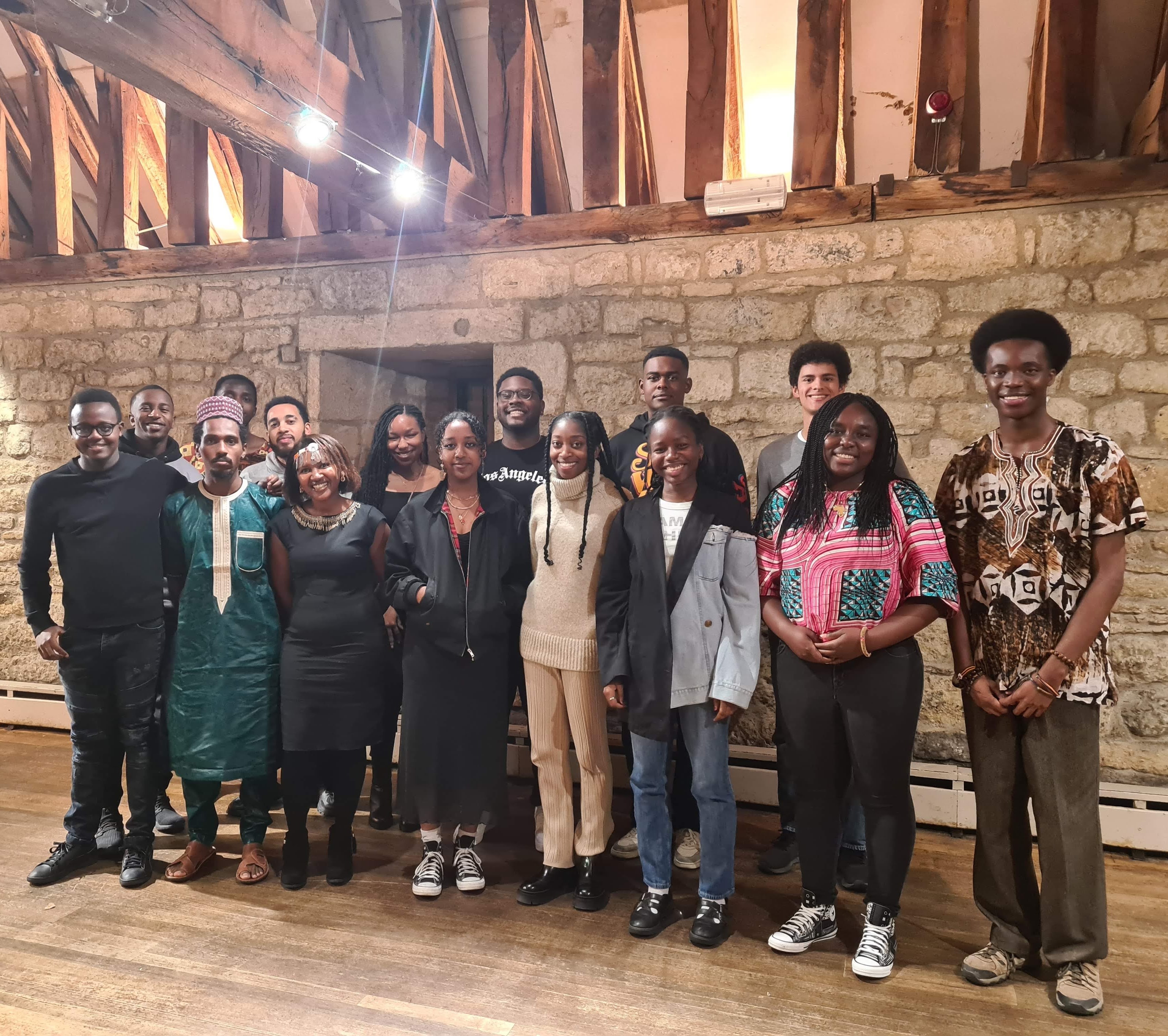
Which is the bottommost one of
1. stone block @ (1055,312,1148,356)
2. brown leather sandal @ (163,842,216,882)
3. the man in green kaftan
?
brown leather sandal @ (163,842,216,882)

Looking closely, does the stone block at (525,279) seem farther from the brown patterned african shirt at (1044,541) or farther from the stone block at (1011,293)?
the brown patterned african shirt at (1044,541)

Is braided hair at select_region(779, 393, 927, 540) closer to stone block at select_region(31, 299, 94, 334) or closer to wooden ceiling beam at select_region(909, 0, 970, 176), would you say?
wooden ceiling beam at select_region(909, 0, 970, 176)

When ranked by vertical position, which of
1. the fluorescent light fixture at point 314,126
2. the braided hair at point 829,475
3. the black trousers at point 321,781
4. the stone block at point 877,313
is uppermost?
the fluorescent light fixture at point 314,126

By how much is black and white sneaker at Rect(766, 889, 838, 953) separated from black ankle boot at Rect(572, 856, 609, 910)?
1.68ft

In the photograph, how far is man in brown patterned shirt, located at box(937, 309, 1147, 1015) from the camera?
199cm

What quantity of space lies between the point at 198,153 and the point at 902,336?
379cm

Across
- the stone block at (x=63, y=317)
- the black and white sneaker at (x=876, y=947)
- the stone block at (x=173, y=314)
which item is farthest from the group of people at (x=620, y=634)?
the stone block at (x=63, y=317)

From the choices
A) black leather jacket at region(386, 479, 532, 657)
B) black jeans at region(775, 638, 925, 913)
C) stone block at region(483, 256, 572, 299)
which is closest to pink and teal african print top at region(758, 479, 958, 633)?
black jeans at region(775, 638, 925, 913)

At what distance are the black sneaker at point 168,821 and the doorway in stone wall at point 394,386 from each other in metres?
1.99

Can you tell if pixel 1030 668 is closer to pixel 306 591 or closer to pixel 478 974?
pixel 478 974

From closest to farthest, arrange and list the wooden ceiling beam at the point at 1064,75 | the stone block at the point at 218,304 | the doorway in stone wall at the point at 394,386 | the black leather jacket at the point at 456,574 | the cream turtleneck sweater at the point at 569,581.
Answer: the cream turtleneck sweater at the point at 569,581, the black leather jacket at the point at 456,574, the wooden ceiling beam at the point at 1064,75, the doorway in stone wall at the point at 394,386, the stone block at the point at 218,304

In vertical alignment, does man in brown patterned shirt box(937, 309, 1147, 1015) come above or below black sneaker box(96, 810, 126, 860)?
above

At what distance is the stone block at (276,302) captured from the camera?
14.2 ft

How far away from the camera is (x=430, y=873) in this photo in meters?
2.61
